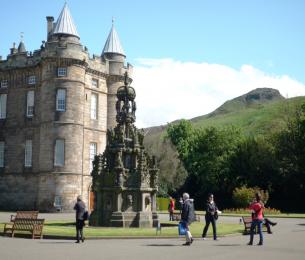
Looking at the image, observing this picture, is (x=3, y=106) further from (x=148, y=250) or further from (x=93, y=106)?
(x=148, y=250)

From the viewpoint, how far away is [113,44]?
51.7 meters

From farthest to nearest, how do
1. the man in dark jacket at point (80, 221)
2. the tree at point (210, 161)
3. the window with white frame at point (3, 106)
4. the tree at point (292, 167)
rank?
the tree at point (210, 161) < the window with white frame at point (3, 106) < the tree at point (292, 167) < the man in dark jacket at point (80, 221)

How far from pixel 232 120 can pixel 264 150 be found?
266ft

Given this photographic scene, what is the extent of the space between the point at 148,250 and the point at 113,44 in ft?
132

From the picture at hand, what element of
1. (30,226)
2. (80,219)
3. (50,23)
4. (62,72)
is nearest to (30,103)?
(62,72)

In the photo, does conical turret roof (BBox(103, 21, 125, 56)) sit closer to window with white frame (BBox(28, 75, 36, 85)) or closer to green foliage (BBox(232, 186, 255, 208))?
window with white frame (BBox(28, 75, 36, 85))

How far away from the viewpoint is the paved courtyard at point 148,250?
12.5 metres

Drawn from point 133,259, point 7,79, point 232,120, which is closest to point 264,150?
point 7,79

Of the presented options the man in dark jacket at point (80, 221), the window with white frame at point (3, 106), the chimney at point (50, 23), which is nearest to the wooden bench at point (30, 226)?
the man in dark jacket at point (80, 221)

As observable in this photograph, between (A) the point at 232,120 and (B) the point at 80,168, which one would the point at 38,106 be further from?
(A) the point at 232,120

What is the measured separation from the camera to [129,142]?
24.9 m

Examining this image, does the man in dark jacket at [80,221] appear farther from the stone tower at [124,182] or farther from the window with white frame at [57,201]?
the window with white frame at [57,201]

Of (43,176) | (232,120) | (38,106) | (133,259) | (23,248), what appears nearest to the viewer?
(133,259)

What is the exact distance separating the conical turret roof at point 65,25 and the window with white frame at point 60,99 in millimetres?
5990
